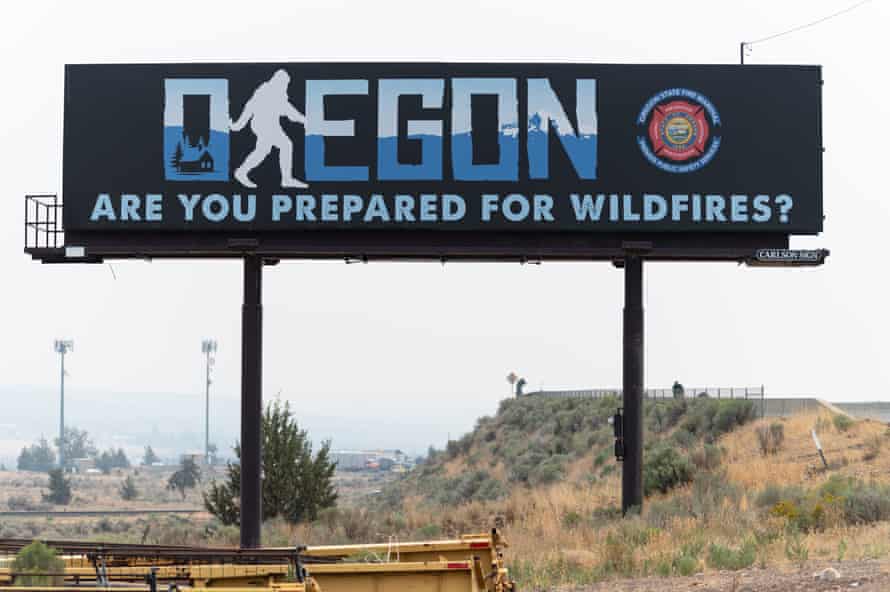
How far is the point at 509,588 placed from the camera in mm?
17281

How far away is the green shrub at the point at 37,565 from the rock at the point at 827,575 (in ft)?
32.7

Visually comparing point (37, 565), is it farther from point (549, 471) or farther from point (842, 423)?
point (549, 471)

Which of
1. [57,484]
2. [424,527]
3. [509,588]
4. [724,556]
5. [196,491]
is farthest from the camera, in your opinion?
[196,491]

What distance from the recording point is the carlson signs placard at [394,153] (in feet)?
103

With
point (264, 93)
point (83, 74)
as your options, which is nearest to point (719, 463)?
point (264, 93)

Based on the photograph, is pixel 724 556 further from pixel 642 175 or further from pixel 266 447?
pixel 266 447

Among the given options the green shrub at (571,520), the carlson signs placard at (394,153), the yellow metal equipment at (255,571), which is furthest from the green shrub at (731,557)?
the carlson signs placard at (394,153)

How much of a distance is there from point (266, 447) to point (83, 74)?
13230 millimetres

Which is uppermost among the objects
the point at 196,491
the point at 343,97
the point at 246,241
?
the point at 343,97

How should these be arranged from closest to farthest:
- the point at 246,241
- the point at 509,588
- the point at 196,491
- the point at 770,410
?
1. the point at 509,588
2. the point at 246,241
3. the point at 770,410
4. the point at 196,491

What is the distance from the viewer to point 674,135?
31.7m

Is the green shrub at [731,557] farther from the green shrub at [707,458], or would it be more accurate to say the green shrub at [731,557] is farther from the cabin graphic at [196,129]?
the green shrub at [707,458]

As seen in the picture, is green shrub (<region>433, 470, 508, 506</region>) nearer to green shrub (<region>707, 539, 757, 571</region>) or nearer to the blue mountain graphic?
the blue mountain graphic

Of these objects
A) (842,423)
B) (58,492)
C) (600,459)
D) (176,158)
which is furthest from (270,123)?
(58,492)
